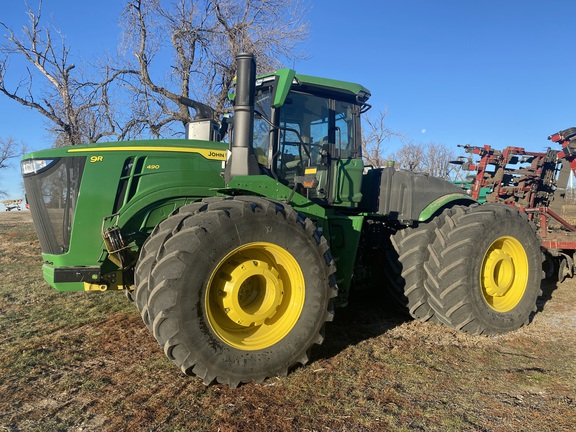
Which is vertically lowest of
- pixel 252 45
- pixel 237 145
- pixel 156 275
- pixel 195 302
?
pixel 195 302

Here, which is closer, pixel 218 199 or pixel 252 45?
pixel 218 199

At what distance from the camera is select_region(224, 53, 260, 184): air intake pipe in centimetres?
398

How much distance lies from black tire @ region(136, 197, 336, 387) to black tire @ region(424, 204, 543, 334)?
1.55m

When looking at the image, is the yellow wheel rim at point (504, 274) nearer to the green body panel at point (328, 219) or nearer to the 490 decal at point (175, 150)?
the green body panel at point (328, 219)

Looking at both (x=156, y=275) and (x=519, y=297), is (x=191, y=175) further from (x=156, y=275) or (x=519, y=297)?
(x=519, y=297)

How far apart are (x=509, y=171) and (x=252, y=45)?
28.3ft

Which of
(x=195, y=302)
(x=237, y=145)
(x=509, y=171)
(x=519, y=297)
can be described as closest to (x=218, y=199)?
(x=237, y=145)

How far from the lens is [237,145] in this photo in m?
4.14

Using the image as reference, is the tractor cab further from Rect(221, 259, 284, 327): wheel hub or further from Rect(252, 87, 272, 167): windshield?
Rect(221, 259, 284, 327): wheel hub

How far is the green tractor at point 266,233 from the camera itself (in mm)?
3371

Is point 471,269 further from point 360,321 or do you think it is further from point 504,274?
point 360,321

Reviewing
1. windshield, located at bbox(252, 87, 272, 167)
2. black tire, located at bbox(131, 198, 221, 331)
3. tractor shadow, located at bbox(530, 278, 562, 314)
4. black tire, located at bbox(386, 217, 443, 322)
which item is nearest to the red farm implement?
tractor shadow, located at bbox(530, 278, 562, 314)

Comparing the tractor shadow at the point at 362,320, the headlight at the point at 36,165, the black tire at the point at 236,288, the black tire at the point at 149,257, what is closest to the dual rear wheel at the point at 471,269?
the tractor shadow at the point at 362,320

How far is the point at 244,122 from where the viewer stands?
405 centimetres
